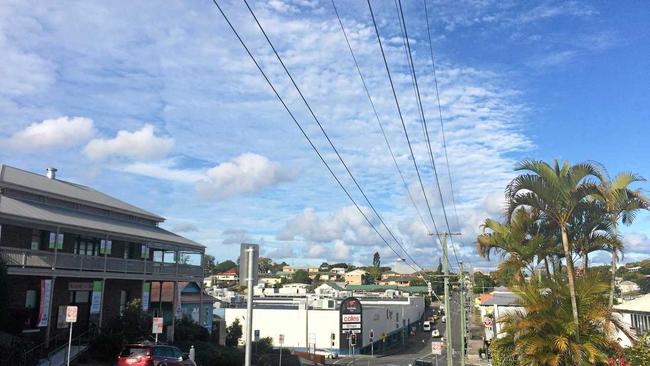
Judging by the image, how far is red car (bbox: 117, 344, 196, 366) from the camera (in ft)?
64.4

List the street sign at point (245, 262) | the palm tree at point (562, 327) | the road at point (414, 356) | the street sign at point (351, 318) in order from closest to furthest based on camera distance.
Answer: the street sign at point (245, 262)
the palm tree at point (562, 327)
the road at point (414, 356)
the street sign at point (351, 318)

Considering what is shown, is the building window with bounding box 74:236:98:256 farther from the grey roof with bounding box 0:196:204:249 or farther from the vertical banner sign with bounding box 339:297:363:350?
the vertical banner sign with bounding box 339:297:363:350

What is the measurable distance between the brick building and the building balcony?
0.04 metres

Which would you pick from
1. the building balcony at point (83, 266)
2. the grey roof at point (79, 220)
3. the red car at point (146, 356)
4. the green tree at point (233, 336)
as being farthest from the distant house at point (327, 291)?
the red car at point (146, 356)

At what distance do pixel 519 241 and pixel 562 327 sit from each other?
5.42 m

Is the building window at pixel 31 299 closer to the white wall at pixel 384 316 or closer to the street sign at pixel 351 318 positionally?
the street sign at pixel 351 318

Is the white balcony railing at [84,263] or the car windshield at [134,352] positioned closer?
the car windshield at [134,352]

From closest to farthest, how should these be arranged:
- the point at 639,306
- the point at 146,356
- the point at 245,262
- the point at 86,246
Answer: the point at 245,262 < the point at 639,306 < the point at 146,356 < the point at 86,246

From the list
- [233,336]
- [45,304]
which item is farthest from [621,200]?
[233,336]

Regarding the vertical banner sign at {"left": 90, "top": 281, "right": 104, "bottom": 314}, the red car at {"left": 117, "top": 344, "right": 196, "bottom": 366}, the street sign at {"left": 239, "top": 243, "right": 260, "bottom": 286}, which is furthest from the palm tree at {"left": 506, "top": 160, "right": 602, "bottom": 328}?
the vertical banner sign at {"left": 90, "top": 281, "right": 104, "bottom": 314}

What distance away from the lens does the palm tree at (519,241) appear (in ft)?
54.7

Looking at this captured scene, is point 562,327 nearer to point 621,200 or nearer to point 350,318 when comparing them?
A: point 621,200

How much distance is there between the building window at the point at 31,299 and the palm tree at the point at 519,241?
21.1 meters

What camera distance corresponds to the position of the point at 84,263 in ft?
90.8
